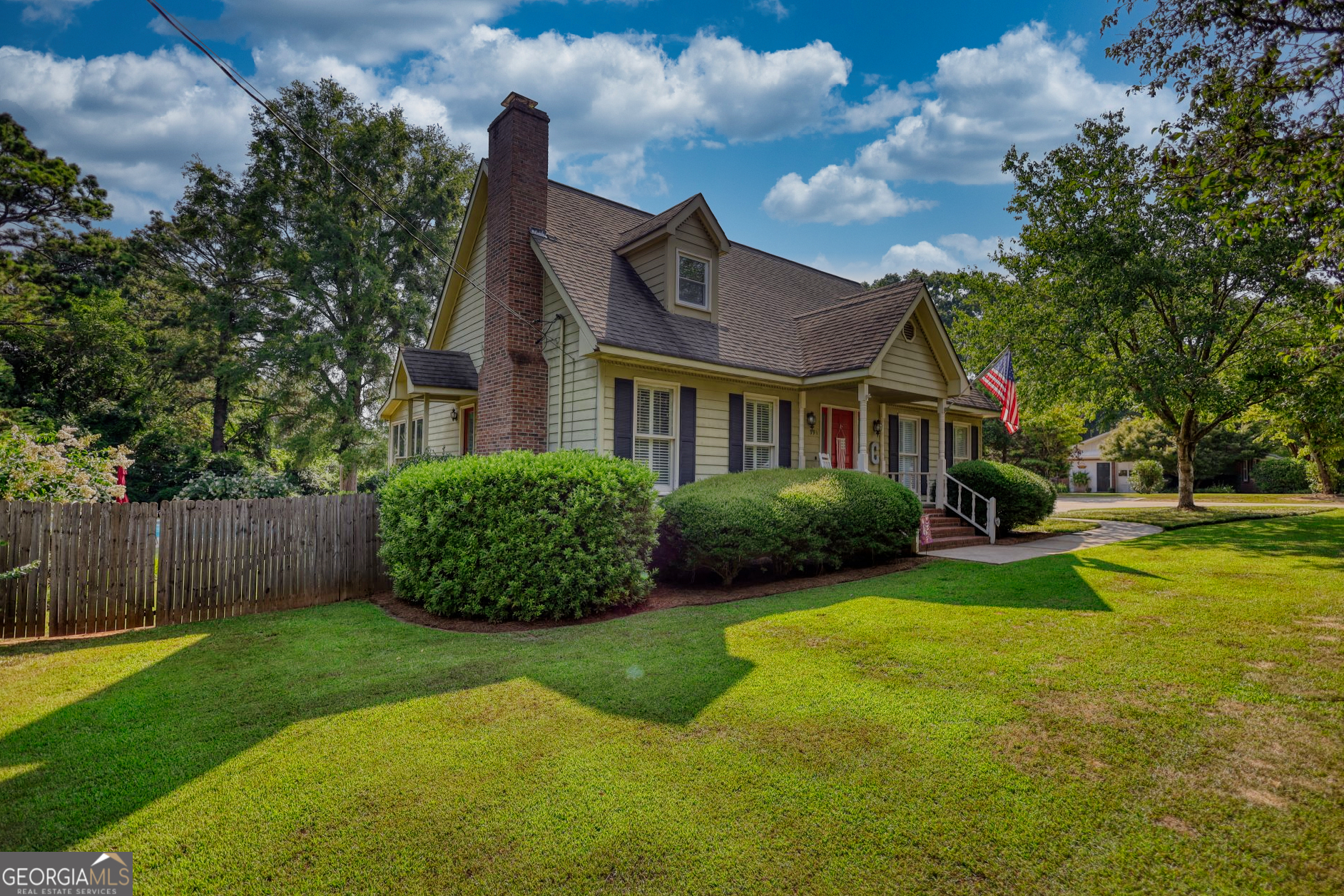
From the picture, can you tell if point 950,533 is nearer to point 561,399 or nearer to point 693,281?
point 693,281

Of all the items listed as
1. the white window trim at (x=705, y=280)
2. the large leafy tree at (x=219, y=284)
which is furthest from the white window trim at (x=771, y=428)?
the large leafy tree at (x=219, y=284)

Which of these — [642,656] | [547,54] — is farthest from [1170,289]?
[642,656]

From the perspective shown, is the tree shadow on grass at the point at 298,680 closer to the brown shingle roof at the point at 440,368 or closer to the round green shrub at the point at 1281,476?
the brown shingle roof at the point at 440,368

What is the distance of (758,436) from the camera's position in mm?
12609

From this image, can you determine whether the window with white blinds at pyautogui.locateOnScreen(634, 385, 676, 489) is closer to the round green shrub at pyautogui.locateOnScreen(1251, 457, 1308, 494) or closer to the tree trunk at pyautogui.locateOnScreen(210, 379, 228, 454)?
the tree trunk at pyautogui.locateOnScreen(210, 379, 228, 454)

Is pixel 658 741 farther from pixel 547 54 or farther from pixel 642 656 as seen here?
pixel 547 54

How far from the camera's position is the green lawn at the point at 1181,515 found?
51.7 feet

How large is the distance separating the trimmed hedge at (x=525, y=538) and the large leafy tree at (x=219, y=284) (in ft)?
58.8

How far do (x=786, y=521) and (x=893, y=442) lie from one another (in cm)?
769

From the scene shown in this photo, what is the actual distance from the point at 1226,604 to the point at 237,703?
9269 millimetres

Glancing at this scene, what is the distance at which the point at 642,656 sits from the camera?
17.4 feet

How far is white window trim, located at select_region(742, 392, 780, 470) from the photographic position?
12273mm

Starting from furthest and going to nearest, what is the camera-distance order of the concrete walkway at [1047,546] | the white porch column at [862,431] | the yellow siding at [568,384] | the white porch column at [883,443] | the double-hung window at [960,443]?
the double-hung window at [960,443], the white porch column at [883,443], the white porch column at [862,431], the concrete walkway at [1047,546], the yellow siding at [568,384]

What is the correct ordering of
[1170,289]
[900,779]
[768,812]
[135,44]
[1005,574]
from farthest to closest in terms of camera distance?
[1170,289] → [1005,574] → [135,44] → [900,779] → [768,812]
